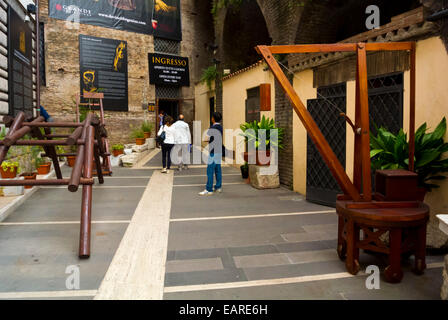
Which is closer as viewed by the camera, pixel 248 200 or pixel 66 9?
pixel 248 200

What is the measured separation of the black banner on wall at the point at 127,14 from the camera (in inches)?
620

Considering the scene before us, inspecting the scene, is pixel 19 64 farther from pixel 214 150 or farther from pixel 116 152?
pixel 214 150

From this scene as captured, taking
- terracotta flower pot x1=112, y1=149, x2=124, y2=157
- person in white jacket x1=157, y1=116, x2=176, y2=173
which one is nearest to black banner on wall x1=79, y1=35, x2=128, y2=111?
terracotta flower pot x1=112, y1=149, x2=124, y2=157

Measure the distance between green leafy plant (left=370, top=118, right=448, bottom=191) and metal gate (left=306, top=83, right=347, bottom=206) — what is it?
2.26 meters

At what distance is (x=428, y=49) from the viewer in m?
4.41

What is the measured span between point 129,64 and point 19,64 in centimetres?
927

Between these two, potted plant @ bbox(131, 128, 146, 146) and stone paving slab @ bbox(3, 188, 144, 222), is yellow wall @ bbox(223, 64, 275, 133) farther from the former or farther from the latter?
stone paving slab @ bbox(3, 188, 144, 222)

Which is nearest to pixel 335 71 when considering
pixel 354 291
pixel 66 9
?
pixel 354 291

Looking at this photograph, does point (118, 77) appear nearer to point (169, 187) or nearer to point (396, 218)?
point (169, 187)

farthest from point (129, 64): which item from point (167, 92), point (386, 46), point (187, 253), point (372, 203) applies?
point (372, 203)

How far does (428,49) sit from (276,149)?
439 centimetres

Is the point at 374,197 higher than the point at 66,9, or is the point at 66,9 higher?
the point at 66,9

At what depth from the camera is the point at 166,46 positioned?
18.8m
